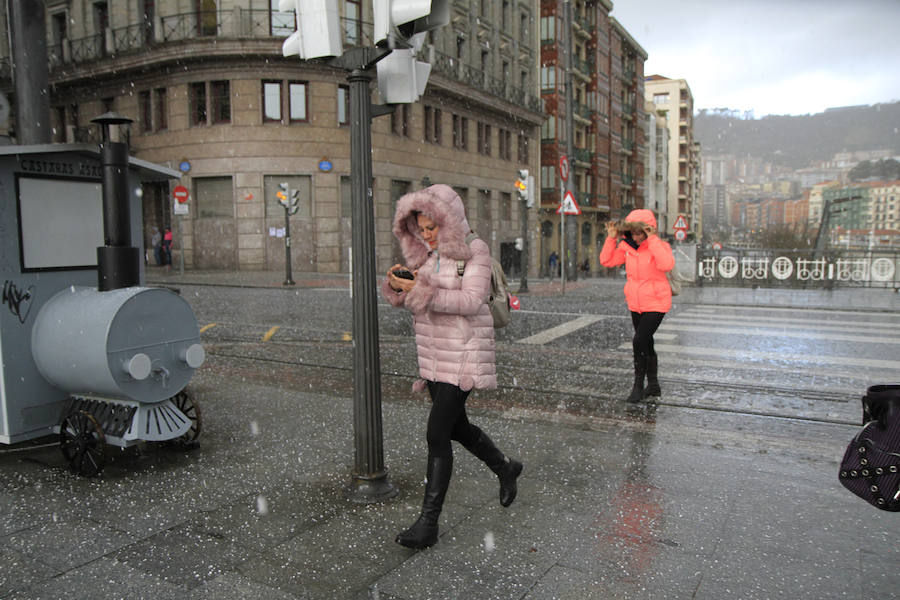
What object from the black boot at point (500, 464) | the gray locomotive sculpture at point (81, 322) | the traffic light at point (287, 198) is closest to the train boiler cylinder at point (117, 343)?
the gray locomotive sculpture at point (81, 322)

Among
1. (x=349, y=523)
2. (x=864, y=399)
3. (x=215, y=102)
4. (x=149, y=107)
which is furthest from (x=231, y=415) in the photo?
(x=149, y=107)

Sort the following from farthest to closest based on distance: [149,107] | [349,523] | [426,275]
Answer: [149,107] < [349,523] < [426,275]

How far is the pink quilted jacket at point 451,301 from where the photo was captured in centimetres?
331

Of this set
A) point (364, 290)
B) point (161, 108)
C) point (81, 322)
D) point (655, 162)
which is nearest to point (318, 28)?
point (364, 290)

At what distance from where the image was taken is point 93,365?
4285 millimetres

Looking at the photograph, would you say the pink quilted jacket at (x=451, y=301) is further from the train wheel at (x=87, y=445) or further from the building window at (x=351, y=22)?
the building window at (x=351, y=22)

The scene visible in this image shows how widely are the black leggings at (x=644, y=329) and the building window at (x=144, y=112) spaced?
28810 mm

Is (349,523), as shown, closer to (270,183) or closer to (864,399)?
(864,399)

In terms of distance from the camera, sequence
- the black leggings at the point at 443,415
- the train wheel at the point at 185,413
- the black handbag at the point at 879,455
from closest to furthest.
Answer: the black handbag at the point at 879,455 → the black leggings at the point at 443,415 → the train wheel at the point at 185,413

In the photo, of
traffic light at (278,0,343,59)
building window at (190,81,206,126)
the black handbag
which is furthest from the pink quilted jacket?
building window at (190,81,206,126)

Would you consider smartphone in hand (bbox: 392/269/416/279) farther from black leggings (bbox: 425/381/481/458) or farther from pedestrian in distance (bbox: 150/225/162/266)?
pedestrian in distance (bbox: 150/225/162/266)

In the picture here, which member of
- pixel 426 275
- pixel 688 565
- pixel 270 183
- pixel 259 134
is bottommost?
pixel 688 565

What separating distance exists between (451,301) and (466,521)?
4.11ft

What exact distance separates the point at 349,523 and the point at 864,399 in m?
2.49
